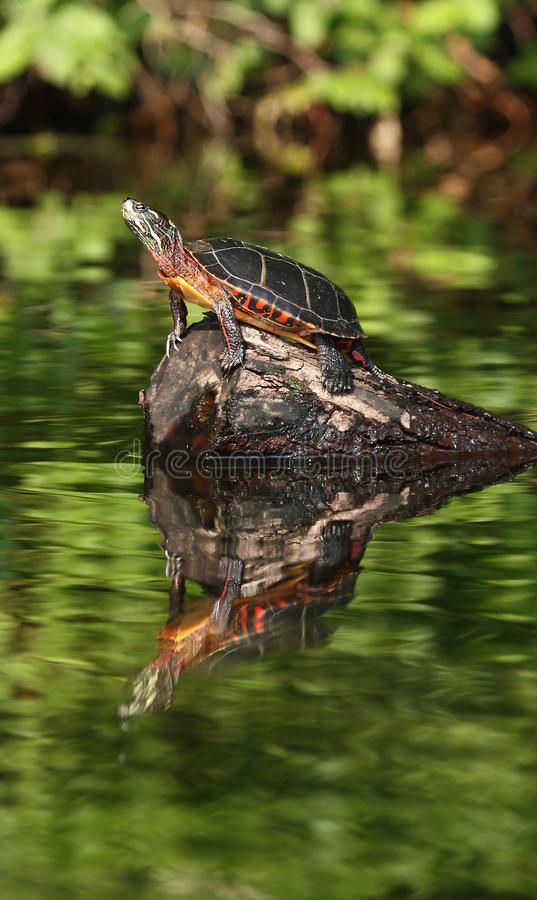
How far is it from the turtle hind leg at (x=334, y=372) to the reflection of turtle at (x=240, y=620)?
1.07 meters

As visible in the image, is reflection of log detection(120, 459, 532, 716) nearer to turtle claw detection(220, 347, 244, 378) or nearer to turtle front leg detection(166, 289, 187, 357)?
turtle claw detection(220, 347, 244, 378)

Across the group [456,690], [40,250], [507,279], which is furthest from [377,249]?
[456,690]

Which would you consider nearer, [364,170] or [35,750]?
[35,750]

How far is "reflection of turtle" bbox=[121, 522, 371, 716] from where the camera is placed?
3227 mm

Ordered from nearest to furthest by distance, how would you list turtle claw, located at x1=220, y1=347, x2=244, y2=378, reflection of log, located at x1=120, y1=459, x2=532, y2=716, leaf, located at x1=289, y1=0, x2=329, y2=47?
reflection of log, located at x1=120, y1=459, x2=532, y2=716
turtle claw, located at x1=220, y1=347, x2=244, y2=378
leaf, located at x1=289, y1=0, x2=329, y2=47

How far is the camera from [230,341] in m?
5.07

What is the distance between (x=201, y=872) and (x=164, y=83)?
60.8ft

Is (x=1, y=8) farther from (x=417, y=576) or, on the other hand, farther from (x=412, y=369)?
(x=417, y=576)

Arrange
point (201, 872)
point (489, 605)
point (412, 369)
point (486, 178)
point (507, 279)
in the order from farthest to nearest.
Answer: point (486, 178)
point (507, 279)
point (412, 369)
point (489, 605)
point (201, 872)

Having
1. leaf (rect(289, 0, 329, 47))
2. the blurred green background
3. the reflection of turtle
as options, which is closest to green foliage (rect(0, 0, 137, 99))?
leaf (rect(289, 0, 329, 47))

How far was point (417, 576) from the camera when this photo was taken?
391 centimetres

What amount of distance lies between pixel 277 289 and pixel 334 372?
0.40m

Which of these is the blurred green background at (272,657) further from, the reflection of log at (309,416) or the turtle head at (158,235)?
the turtle head at (158,235)
